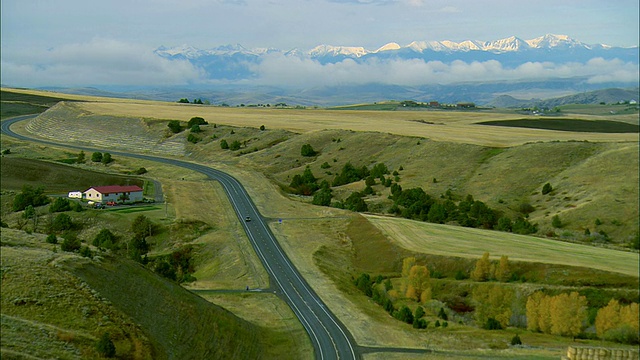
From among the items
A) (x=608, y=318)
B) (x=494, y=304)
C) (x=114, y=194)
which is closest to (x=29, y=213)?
(x=114, y=194)

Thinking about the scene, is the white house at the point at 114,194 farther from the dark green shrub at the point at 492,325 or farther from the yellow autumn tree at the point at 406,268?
the dark green shrub at the point at 492,325

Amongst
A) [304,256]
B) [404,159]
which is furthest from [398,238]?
[404,159]

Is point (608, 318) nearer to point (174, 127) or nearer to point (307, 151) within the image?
point (307, 151)

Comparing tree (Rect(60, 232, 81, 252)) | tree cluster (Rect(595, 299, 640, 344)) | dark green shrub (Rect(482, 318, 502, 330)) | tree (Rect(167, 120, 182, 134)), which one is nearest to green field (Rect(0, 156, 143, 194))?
tree (Rect(60, 232, 81, 252))

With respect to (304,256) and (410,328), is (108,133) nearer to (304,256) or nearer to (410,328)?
(304,256)

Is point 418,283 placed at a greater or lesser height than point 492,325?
greater

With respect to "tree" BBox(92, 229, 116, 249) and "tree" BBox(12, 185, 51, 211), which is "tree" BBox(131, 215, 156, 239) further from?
"tree" BBox(12, 185, 51, 211)

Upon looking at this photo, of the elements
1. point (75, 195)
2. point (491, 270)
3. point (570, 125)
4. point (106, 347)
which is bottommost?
point (491, 270)
